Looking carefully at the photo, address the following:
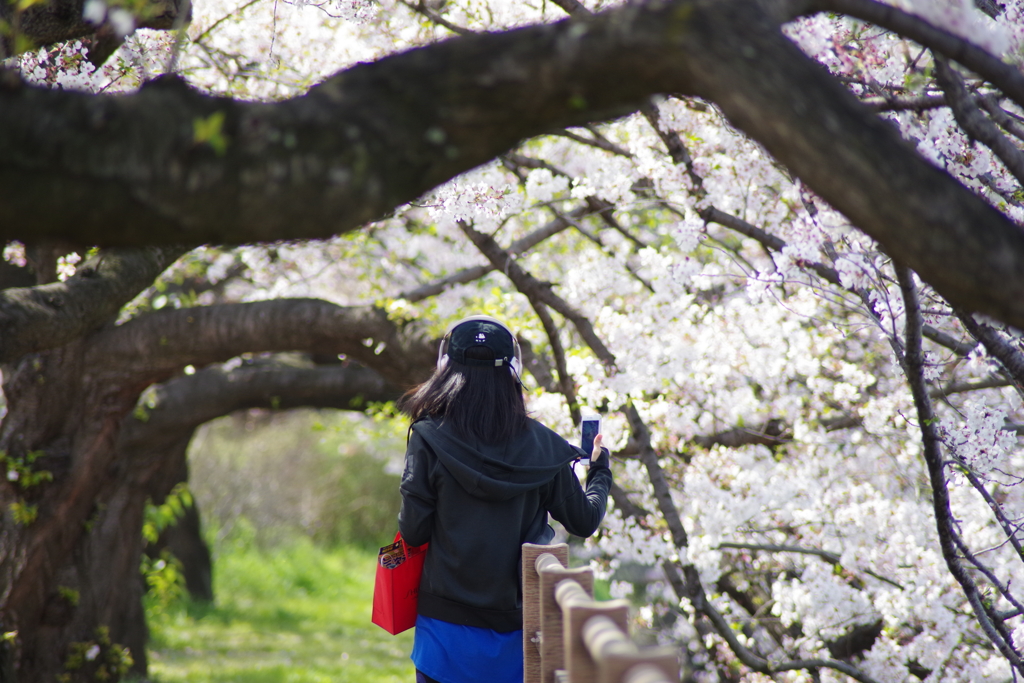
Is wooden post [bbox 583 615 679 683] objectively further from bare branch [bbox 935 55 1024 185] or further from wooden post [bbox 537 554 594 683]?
bare branch [bbox 935 55 1024 185]

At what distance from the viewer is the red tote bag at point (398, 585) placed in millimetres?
2516

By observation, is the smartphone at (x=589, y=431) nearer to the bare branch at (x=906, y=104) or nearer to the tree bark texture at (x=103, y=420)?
the bare branch at (x=906, y=104)

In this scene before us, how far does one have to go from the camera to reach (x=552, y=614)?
1983 millimetres

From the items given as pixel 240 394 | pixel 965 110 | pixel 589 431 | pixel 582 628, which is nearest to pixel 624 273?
pixel 589 431

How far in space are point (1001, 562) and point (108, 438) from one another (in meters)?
5.33

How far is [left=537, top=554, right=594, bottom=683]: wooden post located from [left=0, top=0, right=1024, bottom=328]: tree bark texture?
3.33ft

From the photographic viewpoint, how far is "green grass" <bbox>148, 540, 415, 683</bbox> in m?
6.59

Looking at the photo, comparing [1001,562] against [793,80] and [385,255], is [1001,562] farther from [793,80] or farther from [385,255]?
[385,255]

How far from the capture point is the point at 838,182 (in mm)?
1331

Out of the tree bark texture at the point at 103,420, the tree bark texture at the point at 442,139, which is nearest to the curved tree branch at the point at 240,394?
the tree bark texture at the point at 103,420

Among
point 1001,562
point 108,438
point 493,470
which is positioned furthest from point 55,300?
point 1001,562

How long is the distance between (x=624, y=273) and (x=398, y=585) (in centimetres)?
316

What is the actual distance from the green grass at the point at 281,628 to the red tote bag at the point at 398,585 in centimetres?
419

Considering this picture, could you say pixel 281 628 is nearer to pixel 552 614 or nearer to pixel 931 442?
pixel 552 614
